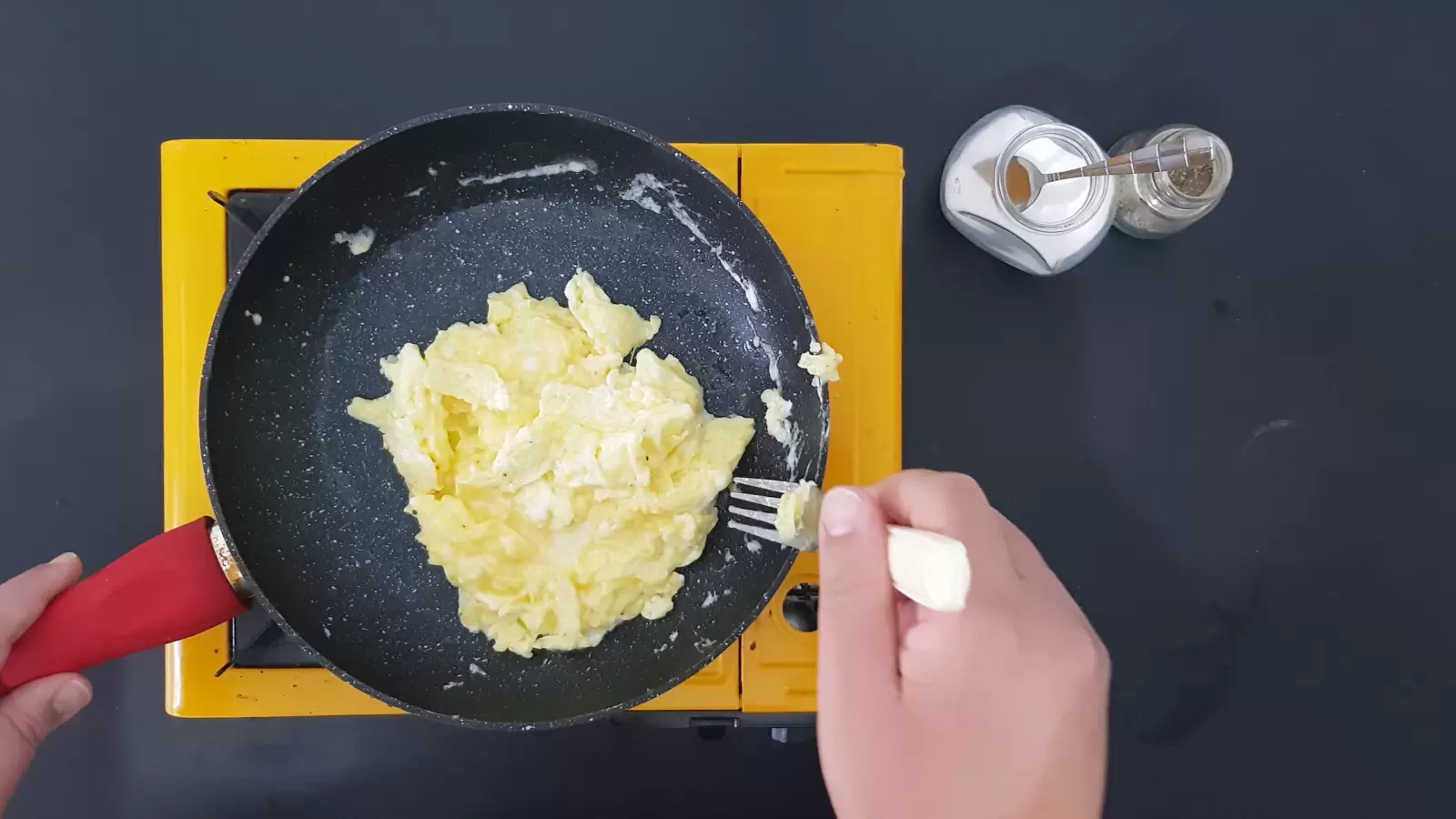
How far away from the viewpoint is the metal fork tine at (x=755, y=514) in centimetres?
75

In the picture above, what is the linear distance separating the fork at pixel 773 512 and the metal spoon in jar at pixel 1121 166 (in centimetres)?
39

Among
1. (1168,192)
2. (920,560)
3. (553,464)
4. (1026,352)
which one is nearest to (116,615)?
(553,464)

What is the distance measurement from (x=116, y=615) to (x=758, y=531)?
0.50 meters

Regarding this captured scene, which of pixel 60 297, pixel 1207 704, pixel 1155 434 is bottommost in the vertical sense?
pixel 1207 704

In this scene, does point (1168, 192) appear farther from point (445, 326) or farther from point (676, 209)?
point (445, 326)

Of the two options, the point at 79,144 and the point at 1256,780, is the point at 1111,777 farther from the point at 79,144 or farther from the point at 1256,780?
the point at 79,144

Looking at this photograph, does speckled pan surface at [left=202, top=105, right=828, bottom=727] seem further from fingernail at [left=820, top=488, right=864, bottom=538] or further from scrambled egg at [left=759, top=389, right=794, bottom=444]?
fingernail at [left=820, top=488, right=864, bottom=538]

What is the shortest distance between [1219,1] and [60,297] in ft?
4.37

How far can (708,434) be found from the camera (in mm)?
811

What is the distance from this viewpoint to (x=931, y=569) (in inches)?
19.9

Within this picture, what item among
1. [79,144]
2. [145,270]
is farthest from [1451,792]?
[79,144]

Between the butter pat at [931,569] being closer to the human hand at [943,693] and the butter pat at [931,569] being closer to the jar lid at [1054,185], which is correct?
the human hand at [943,693]

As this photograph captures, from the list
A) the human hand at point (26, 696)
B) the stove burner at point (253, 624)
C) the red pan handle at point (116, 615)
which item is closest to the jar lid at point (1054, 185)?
the stove burner at point (253, 624)

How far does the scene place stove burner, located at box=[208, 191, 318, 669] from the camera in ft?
2.60
